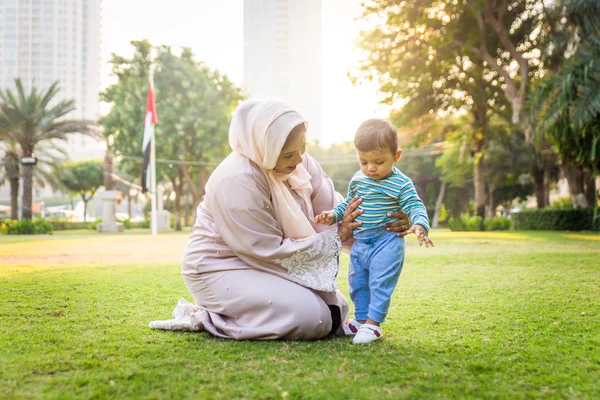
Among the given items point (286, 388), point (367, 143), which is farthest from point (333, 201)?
point (286, 388)

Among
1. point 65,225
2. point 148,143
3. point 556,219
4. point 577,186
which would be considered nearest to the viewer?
point 577,186

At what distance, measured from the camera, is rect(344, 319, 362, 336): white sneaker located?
3.22m

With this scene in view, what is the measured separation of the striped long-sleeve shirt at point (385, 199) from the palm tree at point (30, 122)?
24.1 meters

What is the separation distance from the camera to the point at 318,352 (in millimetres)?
2689

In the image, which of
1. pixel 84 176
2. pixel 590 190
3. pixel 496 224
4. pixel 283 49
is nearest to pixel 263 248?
pixel 496 224

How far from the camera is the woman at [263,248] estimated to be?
9.78 feet

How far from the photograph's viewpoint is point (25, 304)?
13.7ft

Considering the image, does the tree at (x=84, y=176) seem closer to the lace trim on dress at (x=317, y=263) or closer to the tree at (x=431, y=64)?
the tree at (x=431, y=64)

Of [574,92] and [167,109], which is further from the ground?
[167,109]

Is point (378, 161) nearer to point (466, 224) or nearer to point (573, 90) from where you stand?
point (573, 90)

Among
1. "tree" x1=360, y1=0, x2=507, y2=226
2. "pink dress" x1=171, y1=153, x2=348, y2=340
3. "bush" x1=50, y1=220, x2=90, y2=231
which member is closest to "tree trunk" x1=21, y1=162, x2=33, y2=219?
"bush" x1=50, y1=220, x2=90, y2=231

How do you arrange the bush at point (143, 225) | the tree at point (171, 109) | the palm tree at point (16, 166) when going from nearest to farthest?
the tree at point (171, 109), the palm tree at point (16, 166), the bush at point (143, 225)

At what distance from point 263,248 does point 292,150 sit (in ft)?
1.79

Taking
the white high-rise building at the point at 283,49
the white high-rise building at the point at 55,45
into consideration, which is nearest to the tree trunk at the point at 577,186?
the white high-rise building at the point at 283,49
